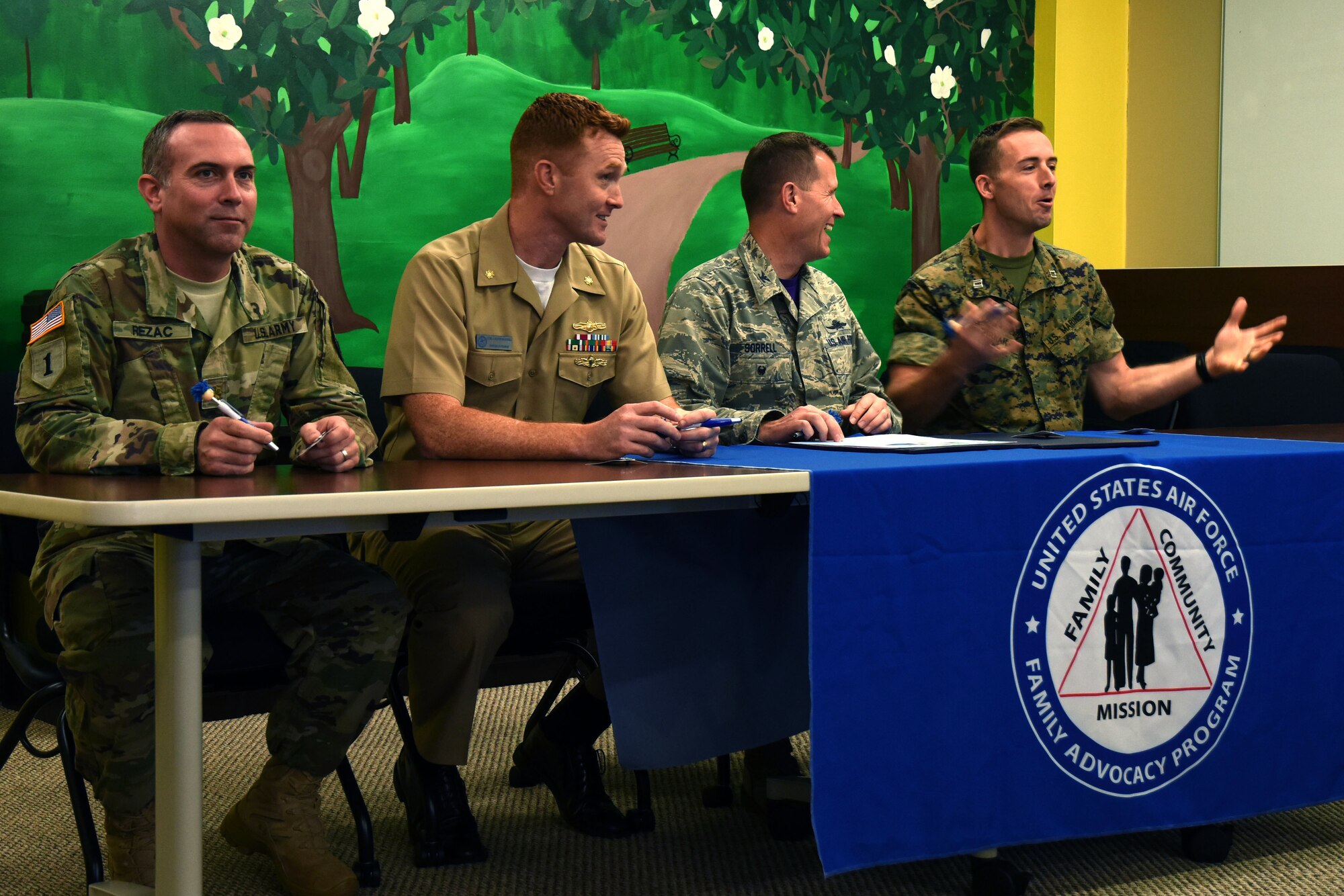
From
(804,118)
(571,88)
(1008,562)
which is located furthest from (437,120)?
(1008,562)

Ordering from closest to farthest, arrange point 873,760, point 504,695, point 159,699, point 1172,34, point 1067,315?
point 159,699 → point 873,760 → point 1067,315 → point 504,695 → point 1172,34

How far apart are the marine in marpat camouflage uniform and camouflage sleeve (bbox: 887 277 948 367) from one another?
0.54ft

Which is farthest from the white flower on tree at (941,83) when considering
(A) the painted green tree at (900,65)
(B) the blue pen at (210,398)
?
(B) the blue pen at (210,398)

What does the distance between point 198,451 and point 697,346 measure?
1141 millimetres

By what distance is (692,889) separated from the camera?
7.17 ft

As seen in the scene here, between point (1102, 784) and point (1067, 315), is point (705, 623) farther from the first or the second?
point (1067, 315)

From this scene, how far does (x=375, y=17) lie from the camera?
364 cm

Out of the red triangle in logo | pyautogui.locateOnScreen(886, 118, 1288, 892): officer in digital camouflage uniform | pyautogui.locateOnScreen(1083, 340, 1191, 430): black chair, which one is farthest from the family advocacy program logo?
pyautogui.locateOnScreen(1083, 340, 1191, 430): black chair

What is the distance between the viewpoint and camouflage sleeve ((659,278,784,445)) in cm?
270

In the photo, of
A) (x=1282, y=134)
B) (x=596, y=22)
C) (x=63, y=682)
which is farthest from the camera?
(x=1282, y=134)

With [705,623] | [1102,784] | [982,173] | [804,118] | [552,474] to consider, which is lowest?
[1102,784]

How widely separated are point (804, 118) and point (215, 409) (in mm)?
2699

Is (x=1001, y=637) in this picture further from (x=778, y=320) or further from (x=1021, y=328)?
(x=1021, y=328)

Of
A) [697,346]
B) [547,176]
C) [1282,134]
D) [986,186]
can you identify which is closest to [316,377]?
[547,176]
